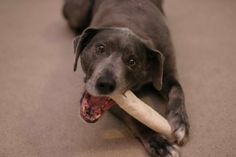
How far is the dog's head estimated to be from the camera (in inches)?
55.4

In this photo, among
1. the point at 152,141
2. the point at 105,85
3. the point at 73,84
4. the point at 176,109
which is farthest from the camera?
the point at 73,84

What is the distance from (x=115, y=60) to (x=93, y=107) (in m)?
0.22

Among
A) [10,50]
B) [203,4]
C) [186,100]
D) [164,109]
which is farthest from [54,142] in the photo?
[203,4]

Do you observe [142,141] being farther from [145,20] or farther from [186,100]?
[145,20]

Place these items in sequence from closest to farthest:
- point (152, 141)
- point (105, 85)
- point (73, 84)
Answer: point (105, 85)
point (152, 141)
point (73, 84)

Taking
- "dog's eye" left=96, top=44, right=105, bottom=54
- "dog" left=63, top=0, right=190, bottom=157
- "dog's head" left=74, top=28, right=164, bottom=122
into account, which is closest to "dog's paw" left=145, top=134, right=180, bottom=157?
"dog" left=63, top=0, right=190, bottom=157

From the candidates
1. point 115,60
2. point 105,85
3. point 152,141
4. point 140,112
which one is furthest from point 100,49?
point 152,141

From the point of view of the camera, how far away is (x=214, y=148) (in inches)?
60.0

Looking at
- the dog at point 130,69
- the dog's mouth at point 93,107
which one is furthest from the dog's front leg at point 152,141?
the dog's mouth at point 93,107

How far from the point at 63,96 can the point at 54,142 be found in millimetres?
332

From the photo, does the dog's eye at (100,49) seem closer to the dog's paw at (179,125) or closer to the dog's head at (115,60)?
the dog's head at (115,60)

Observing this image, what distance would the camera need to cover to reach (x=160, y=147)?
1.47 m

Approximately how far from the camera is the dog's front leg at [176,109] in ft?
5.06

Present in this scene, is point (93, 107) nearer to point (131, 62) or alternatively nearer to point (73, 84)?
point (131, 62)
